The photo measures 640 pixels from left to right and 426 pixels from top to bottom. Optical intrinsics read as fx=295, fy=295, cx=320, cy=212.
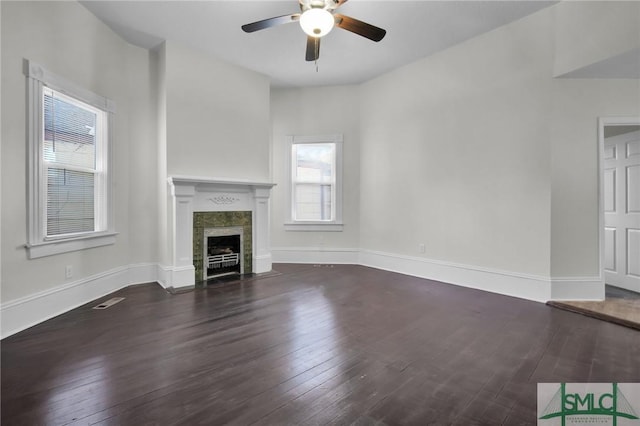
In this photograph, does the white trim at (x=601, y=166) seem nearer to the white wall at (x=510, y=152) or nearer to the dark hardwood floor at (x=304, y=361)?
the white wall at (x=510, y=152)

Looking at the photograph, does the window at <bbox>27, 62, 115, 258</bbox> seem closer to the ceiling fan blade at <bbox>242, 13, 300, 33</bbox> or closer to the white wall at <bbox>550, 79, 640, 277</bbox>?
the ceiling fan blade at <bbox>242, 13, 300, 33</bbox>

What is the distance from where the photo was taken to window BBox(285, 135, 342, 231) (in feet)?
18.0

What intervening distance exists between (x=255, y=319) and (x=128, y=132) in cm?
307

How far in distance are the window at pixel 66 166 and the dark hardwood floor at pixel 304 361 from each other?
828mm

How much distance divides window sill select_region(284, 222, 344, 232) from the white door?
12.5 feet

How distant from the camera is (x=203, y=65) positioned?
416 centimetres

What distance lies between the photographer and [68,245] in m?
3.05

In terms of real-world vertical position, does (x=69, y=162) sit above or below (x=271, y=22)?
below

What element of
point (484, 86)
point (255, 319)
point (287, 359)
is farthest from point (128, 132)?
point (484, 86)

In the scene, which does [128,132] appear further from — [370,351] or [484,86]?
[484,86]

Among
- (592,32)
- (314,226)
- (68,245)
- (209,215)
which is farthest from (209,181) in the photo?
(592,32)

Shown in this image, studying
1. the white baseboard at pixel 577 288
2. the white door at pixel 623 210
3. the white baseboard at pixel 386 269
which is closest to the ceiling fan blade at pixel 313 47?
the white baseboard at pixel 386 269

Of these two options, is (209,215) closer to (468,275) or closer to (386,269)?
(386,269)

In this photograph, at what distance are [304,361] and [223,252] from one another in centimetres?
283
